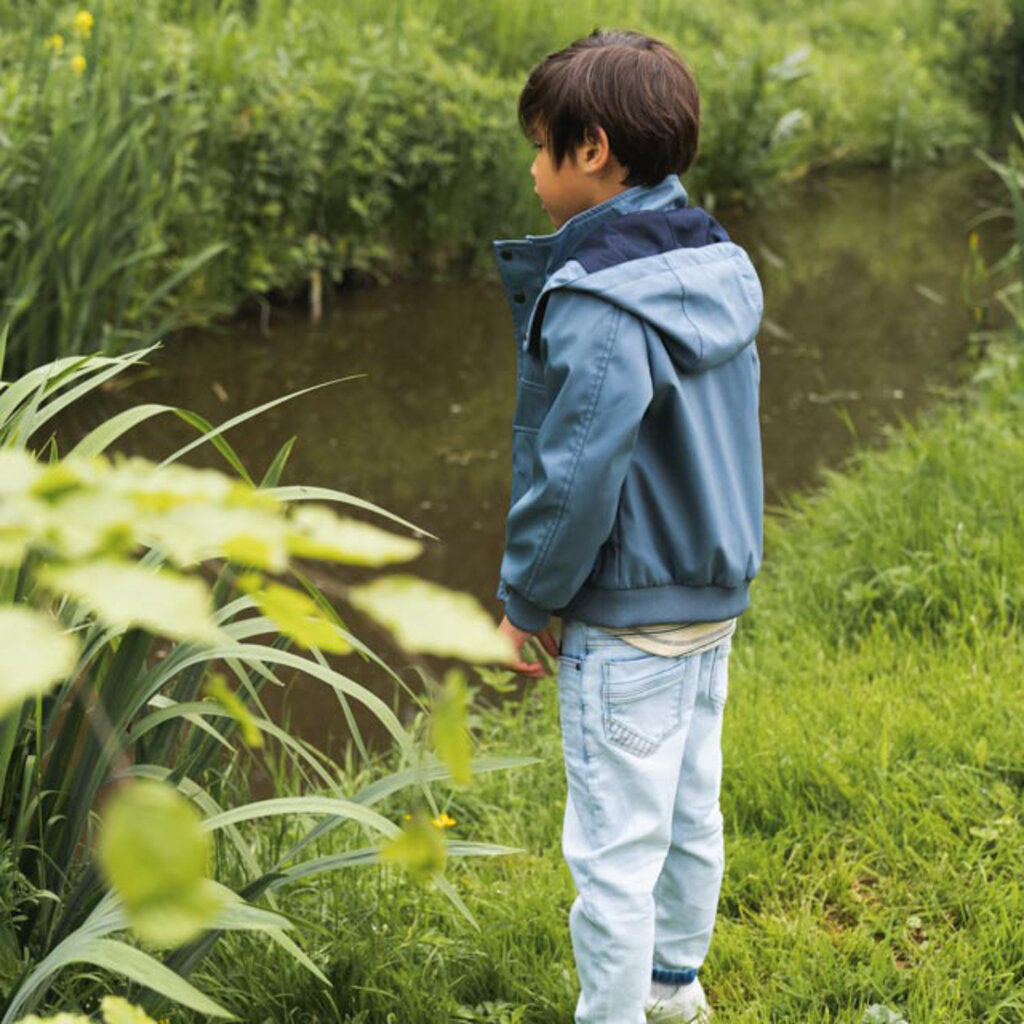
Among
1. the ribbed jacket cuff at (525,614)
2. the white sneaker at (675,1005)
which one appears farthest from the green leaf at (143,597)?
the white sneaker at (675,1005)

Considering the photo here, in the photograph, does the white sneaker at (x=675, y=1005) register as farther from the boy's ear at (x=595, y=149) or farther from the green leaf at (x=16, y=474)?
the green leaf at (x=16, y=474)

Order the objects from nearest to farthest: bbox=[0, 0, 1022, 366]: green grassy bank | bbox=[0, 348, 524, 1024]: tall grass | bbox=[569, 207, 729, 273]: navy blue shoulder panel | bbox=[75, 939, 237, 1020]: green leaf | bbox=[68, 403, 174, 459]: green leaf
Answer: bbox=[75, 939, 237, 1020]: green leaf
bbox=[0, 348, 524, 1024]: tall grass
bbox=[569, 207, 729, 273]: navy blue shoulder panel
bbox=[68, 403, 174, 459]: green leaf
bbox=[0, 0, 1022, 366]: green grassy bank

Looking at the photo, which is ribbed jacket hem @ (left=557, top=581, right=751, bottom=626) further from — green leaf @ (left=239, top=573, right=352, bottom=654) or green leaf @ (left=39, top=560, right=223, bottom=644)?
green leaf @ (left=39, top=560, right=223, bottom=644)

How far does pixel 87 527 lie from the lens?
1.59 feet

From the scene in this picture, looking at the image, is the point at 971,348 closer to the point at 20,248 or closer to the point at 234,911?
the point at 20,248

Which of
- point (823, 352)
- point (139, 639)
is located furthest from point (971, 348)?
point (139, 639)

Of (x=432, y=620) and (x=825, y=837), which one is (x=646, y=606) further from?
(x=432, y=620)

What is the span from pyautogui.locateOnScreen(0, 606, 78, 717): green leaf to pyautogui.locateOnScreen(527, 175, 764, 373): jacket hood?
1183mm

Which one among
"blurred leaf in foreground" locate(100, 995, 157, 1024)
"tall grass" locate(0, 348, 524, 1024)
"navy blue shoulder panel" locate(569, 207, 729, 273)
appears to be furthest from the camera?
"navy blue shoulder panel" locate(569, 207, 729, 273)

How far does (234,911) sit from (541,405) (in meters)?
0.65

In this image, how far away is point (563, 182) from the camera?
5.57 feet

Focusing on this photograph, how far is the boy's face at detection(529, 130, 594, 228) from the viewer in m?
1.68

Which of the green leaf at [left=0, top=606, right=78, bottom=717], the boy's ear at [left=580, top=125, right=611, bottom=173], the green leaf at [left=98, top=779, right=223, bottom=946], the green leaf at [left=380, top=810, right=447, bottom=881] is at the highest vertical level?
the boy's ear at [left=580, top=125, right=611, bottom=173]

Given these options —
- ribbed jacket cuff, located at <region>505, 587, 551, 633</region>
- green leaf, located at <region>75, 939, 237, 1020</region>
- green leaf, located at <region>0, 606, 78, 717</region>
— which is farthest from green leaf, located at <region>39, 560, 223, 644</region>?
ribbed jacket cuff, located at <region>505, 587, 551, 633</region>
